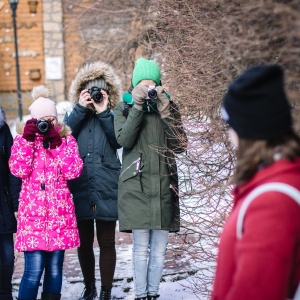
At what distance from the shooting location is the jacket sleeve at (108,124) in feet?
15.8

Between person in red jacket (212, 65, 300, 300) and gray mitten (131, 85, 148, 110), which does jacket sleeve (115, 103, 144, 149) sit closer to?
gray mitten (131, 85, 148, 110)

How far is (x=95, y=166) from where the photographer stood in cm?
482

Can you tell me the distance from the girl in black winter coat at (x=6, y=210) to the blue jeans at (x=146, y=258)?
872 mm

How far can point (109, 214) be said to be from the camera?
475 cm

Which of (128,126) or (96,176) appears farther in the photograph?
(96,176)

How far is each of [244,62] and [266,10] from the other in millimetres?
494

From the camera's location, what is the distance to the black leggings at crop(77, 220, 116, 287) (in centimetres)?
480

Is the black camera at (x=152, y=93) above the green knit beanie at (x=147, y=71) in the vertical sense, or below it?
below

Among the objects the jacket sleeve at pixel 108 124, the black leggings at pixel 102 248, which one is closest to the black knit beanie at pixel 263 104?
the jacket sleeve at pixel 108 124

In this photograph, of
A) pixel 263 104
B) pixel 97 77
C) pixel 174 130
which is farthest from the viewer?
pixel 97 77

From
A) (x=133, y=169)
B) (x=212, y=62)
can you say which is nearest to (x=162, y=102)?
(x=133, y=169)

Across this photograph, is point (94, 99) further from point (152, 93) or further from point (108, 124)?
point (152, 93)

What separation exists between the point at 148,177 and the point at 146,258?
1.74 feet

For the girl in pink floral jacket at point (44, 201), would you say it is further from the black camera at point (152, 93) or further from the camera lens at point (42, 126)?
the black camera at point (152, 93)
